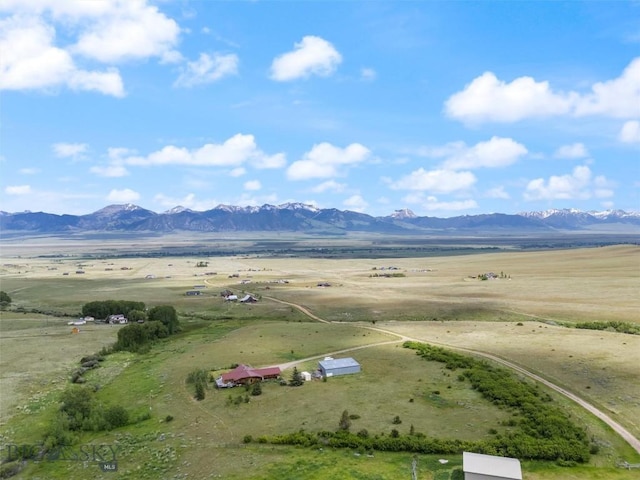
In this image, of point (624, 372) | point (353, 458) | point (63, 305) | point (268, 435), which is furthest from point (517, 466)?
point (63, 305)

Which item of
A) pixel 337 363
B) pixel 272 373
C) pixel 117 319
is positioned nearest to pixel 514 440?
pixel 337 363

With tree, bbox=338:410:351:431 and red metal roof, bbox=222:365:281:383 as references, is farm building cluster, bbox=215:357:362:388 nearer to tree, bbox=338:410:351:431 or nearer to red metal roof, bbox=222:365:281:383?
red metal roof, bbox=222:365:281:383

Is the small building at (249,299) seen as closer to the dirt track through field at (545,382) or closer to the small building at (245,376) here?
the dirt track through field at (545,382)

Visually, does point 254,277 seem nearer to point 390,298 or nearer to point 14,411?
point 390,298

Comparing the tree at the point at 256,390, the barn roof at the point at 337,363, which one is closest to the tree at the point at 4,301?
the tree at the point at 256,390

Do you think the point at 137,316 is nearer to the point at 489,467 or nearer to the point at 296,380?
the point at 296,380

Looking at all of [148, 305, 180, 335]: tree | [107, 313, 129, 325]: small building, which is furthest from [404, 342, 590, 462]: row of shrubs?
[107, 313, 129, 325]: small building
